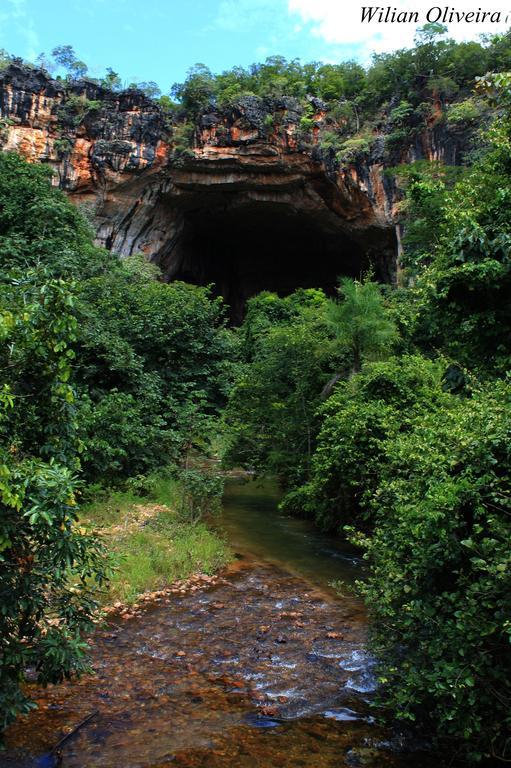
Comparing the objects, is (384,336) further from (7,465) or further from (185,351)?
(7,465)

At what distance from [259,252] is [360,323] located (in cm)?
2884

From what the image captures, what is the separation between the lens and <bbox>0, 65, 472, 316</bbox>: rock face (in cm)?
2795

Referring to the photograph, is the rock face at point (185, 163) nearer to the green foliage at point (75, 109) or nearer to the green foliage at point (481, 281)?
the green foliage at point (75, 109)

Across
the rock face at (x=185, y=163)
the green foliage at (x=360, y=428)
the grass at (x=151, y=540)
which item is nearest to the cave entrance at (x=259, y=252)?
the rock face at (x=185, y=163)

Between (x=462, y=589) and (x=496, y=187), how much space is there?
3849 mm

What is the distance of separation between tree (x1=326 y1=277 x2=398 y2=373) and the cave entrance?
2180 centimetres

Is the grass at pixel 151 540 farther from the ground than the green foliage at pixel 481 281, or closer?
closer

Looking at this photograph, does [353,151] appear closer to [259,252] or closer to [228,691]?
[259,252]

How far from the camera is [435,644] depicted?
134 inches

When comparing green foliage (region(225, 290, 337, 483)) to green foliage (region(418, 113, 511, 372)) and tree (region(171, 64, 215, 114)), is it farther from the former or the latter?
tree (region(171, 64, 215, 114))

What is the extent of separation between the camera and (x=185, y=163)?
29.1 metres

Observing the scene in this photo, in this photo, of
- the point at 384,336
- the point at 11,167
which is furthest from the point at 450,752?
the point at 11,167

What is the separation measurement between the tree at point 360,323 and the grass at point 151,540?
175 inches

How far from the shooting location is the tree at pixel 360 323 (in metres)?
10.9
